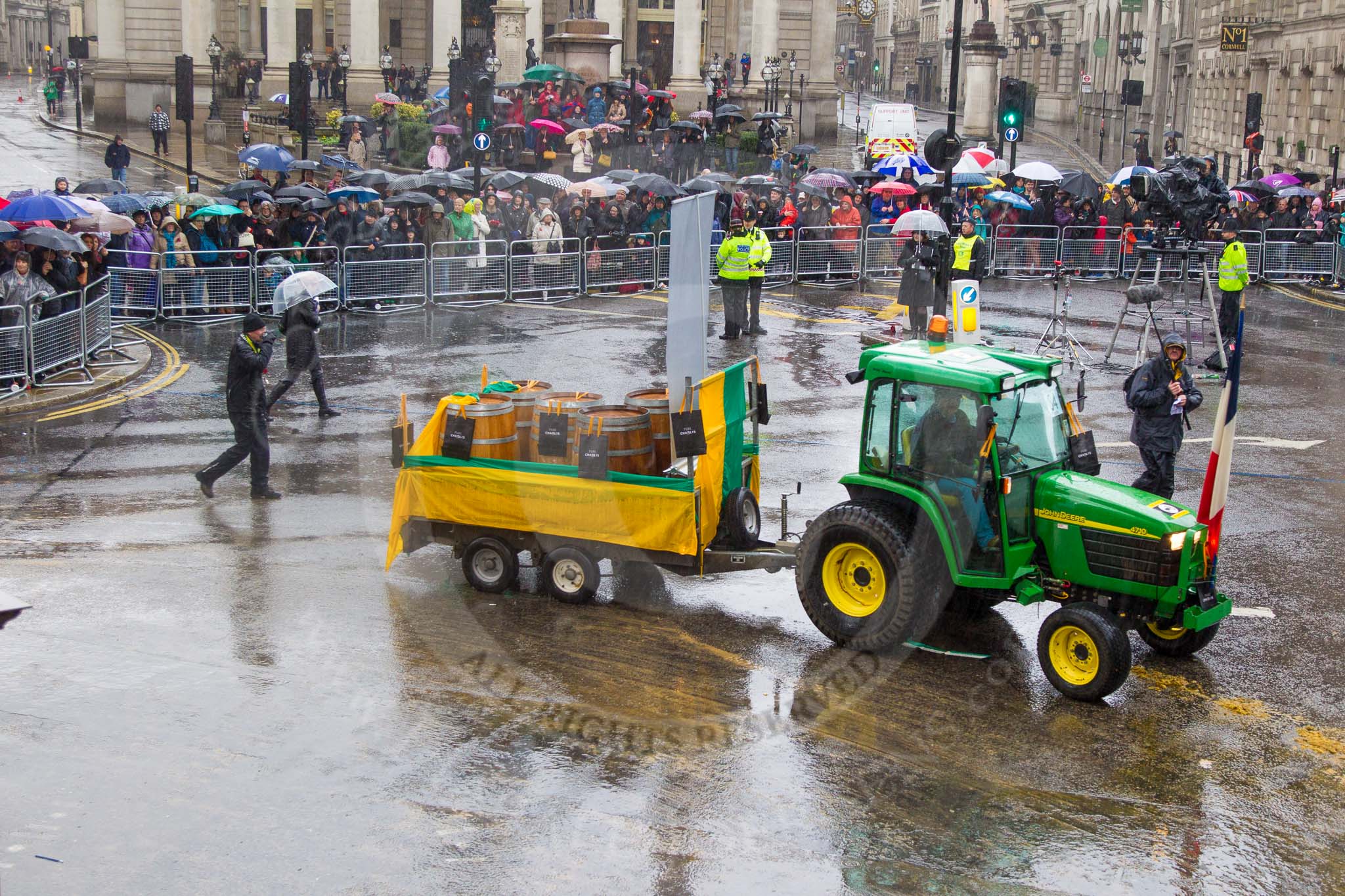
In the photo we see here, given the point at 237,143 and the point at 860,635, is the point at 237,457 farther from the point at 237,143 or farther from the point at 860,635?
the point at 237,143

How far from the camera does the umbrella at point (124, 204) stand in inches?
977

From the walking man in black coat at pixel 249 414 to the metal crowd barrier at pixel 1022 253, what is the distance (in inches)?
745

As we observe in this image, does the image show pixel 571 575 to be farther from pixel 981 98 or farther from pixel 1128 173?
pixel 981 98

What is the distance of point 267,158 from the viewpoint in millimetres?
31969

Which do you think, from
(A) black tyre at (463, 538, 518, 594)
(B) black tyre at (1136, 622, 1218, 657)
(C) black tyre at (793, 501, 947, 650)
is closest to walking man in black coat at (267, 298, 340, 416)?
(A) black tyre at (463, 538, 518, 594)

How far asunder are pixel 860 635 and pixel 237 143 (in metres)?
50.5

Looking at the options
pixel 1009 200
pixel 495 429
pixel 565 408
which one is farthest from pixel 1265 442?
pixel 1009 200

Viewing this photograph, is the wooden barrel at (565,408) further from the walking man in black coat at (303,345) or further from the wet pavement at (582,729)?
the walking man in black coat at (303,345)

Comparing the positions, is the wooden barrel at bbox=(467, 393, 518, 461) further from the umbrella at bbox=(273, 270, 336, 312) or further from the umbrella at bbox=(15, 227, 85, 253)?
the umbrella at bbox=(15, 227, 85, 253)

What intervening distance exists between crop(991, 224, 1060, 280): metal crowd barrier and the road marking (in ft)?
43.5

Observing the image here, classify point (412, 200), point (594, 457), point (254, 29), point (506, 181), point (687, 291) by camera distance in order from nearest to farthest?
1. point (687, 291)
2. point (594, 457)
3. point (412, 200)
4. point (506, 181)
5. point (254, 29)

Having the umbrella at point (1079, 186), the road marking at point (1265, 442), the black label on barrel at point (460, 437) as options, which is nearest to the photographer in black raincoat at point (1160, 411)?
the road marking at point (1265, 442)

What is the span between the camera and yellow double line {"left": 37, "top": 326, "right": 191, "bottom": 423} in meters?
18.0

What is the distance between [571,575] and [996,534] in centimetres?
327
